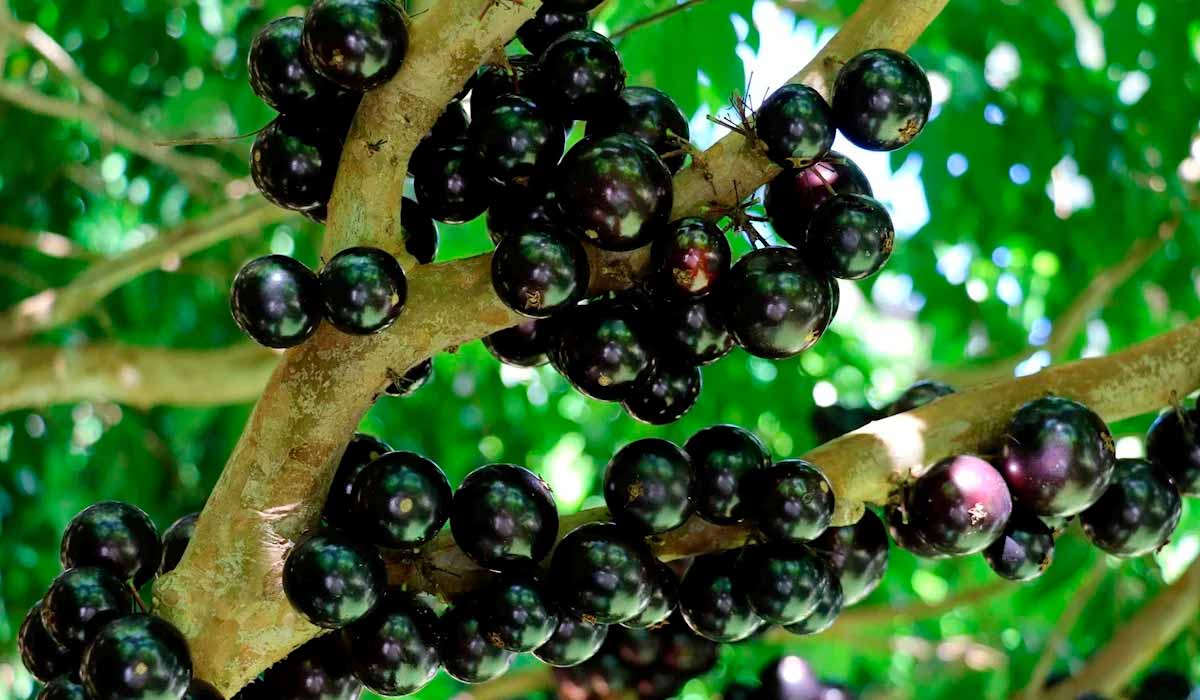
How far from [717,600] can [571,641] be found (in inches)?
8.6

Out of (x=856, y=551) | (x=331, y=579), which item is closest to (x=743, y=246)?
(x=856, y=551)

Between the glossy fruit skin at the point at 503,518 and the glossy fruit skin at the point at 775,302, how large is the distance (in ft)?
1.16

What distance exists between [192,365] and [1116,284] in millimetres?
2662

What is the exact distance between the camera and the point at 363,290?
1.41 metres

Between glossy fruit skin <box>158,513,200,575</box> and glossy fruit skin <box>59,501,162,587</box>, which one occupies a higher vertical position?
glossy fruit skin <box>59,501,162,587</box>

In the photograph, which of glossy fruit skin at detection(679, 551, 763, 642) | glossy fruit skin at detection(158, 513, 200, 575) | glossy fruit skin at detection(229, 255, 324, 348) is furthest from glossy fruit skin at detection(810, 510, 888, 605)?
glossy fruit skin at detection(158, 513, 200, 575)

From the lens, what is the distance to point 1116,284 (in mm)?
3459

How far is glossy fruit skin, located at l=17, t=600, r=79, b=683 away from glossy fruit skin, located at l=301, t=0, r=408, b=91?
0.82m

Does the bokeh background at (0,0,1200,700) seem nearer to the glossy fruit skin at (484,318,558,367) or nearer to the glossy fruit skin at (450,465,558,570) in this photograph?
the glossy fruit skin at (484,318,558,367)

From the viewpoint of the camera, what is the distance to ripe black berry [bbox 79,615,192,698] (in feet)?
4.55

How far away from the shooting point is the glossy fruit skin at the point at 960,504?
162cm

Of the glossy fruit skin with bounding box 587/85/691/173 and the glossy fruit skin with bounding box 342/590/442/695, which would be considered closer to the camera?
the glossy fruit skin with bounding box 342/590/442/695

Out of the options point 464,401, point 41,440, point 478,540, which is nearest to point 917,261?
point 464,401

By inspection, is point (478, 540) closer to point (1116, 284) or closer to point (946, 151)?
point (946, 151)
